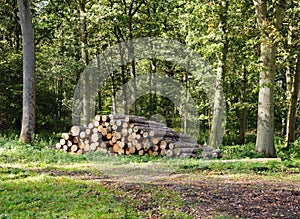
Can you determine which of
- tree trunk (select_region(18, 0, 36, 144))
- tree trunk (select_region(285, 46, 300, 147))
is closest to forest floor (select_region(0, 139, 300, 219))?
tree trunk (select_region(18, 0, 36, 144))

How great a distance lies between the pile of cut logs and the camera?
42.0 feet

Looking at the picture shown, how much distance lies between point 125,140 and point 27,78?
4843 mm

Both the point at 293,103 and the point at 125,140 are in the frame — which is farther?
the point at 293,103

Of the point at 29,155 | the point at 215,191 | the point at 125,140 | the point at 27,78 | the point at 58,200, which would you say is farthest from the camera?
the point at 27,78

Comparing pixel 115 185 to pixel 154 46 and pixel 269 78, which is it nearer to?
pixel 269 78

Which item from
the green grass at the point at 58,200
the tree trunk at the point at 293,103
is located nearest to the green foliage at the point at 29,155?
the green grass at the point at 58,200

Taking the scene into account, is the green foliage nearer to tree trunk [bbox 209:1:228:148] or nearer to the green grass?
the green grass

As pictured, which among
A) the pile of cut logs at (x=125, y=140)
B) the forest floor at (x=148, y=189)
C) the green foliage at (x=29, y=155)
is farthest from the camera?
the pile of cut logs at (x=125, y=140)

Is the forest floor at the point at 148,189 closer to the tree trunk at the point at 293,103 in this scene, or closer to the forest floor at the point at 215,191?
the forest floor at the point at 215,191

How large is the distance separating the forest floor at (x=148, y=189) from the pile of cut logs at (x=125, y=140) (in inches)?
82.6

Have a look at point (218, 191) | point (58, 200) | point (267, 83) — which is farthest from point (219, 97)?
point (58, 200)

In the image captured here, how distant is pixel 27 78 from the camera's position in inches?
547

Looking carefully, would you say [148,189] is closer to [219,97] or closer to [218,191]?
[218,191]

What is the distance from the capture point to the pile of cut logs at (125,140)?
504 inches
